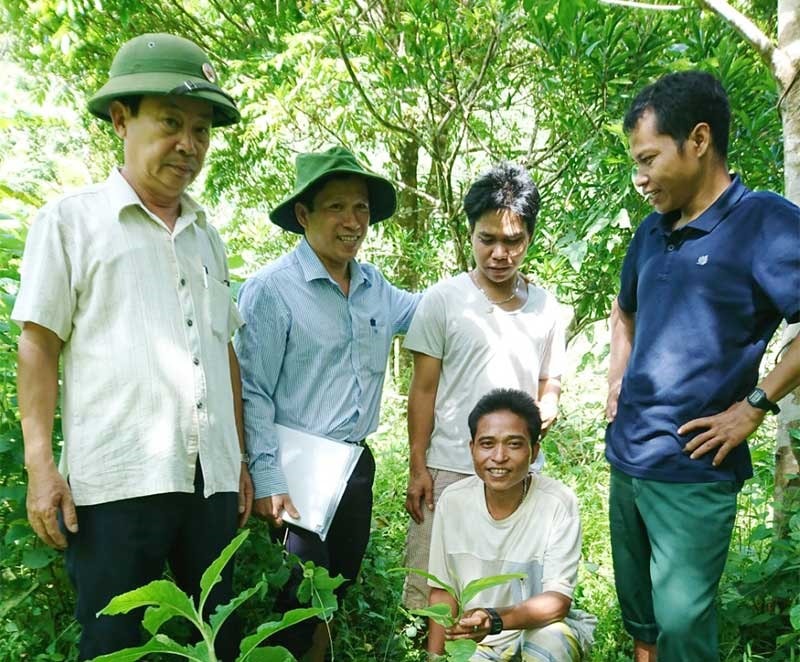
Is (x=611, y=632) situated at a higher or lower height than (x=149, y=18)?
lower

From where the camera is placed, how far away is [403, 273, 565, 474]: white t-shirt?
2730 mm

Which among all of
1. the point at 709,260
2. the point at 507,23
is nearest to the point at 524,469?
the point at 709,260

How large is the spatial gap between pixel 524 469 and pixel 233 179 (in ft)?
16.4

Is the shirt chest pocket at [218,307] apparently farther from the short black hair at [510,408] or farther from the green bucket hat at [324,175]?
the short black hair at [510,408]

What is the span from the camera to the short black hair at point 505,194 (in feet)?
8.83

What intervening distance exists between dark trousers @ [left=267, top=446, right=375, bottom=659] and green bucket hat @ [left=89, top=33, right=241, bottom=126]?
1313 mm

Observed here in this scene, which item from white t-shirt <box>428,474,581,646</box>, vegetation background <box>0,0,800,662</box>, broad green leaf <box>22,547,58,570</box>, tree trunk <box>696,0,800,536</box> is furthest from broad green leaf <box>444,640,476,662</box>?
tree trunk <box>696,0,800,536</box>

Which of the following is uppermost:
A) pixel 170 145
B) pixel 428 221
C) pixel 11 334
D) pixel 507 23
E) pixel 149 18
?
pixel 149 18

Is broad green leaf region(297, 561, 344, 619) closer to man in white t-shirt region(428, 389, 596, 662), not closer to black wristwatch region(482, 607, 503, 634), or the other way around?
black wristwatch region(482, 607, 503, 634)

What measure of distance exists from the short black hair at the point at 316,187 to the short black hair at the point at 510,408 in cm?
89

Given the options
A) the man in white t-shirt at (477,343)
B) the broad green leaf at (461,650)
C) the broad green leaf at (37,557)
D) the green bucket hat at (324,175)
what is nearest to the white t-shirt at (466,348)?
the man in white t-shirt at (477,343)

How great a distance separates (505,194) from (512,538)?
1187 millimetres

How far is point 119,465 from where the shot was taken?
1.93 meters

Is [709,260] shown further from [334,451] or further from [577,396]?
[577,396]
